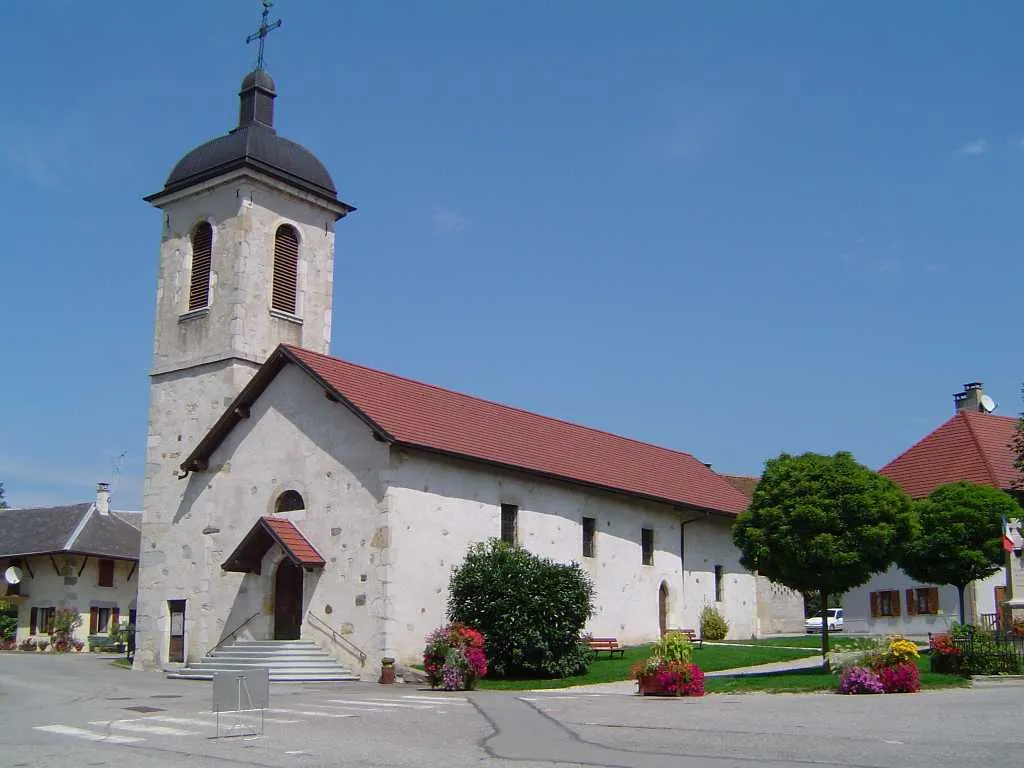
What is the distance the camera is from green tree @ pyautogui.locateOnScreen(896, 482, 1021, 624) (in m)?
30.8

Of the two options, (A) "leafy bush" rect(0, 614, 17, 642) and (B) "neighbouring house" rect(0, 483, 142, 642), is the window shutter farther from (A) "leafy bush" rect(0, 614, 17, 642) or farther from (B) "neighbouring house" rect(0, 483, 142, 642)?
(A) "leafy bush" rect(0, 614, 17, 642)

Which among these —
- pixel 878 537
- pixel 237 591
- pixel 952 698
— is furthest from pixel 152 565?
pixel 952 698

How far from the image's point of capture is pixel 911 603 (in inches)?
1511

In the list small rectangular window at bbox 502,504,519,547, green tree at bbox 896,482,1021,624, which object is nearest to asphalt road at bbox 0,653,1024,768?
small rectangular window at bbox 502,504,519,547

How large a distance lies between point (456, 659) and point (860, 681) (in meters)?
8.95

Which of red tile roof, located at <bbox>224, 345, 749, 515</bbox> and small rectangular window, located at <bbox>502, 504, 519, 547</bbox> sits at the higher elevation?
red tile roof, located at <bbox>224, 345, 749, 515</bbox>

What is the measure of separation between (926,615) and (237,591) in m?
23.5

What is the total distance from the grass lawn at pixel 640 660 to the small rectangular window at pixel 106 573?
2755 centimetres

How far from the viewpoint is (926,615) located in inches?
1484

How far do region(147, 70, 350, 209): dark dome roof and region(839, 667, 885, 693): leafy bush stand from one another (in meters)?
23.8

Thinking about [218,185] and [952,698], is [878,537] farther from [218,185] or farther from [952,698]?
[218,185]

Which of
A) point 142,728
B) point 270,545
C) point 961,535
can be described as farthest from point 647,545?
point 142,728

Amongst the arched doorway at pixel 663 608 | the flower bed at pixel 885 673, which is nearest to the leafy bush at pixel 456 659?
the flower bed at pixel 885 673

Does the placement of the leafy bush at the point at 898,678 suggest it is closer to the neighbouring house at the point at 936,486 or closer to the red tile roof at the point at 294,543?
the red tile roof at the point at 294,543
